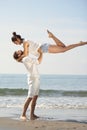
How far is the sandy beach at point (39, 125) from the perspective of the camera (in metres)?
3.30

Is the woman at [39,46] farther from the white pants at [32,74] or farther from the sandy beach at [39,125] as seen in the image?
the sandy beach at [39,125]

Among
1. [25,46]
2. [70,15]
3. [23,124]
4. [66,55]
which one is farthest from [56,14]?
[23,124]

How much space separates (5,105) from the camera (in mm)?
5070

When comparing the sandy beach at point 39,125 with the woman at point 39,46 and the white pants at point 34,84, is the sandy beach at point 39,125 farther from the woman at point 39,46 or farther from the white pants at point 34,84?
the woman at point 39,46

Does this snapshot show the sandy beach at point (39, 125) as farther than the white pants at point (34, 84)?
No

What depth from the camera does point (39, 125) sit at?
11.3 feet

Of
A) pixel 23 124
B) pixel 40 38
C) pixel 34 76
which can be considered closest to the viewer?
pixel 23 124

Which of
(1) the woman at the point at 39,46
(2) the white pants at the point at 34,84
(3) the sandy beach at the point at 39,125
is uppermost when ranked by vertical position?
(1) the woman at the point at 39,46

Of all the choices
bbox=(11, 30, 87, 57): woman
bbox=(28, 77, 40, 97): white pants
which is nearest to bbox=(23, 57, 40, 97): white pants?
bbox=(28, 77, 40, 97): white pants

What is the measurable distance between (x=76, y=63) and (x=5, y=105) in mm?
1004

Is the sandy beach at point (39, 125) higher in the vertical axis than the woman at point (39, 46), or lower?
lower

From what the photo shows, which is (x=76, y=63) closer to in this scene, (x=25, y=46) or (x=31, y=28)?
(x=31, y=28)

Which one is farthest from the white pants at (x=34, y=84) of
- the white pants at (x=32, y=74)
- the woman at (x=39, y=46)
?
the woman at (x=39, y=46)

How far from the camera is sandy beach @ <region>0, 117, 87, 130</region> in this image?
330 centimetres
